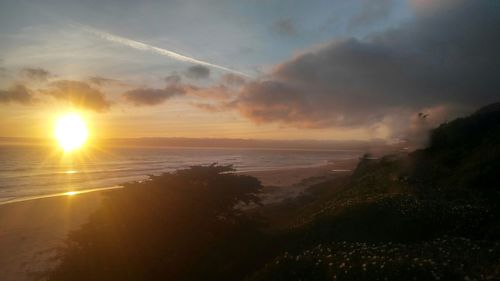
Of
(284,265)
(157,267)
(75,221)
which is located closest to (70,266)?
(157,267)

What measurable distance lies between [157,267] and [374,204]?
33.4 ft

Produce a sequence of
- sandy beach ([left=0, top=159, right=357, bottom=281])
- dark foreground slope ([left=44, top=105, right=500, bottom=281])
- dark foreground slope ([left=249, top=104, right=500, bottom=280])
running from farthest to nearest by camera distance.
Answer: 1. sandy beach ([left=0, top=159, right=357, bottom=281])
2. dark foreground slope ([left=44, top=105, right=500, bottom=281])
3. dark foreground slope ([left=249, top=104, right=500, bottom=280])

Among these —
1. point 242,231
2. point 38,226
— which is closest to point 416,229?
point 242,231

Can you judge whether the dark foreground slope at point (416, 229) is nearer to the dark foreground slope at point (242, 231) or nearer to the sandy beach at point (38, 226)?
the dark foreground slope at point (242, 231)

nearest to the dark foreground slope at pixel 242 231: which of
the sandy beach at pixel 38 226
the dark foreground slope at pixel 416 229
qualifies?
the dark foreground slope at pixel 416 229

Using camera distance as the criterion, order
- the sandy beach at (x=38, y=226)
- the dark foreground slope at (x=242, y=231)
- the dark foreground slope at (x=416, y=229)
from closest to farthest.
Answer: the dark foreground slope at (x=416, y=229) < the dark foreground slope at (x=242, y=231) < the sandy beach at (x=38, y=226)

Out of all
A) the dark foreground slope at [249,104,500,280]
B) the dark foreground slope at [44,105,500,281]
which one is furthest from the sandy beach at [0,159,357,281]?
the dark foreground slope at [249,104,500,280]

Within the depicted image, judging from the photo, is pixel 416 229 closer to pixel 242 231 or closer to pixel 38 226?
pixel 242 231

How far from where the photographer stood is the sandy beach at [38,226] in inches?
908

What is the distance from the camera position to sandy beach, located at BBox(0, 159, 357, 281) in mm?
23062

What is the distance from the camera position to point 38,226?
104 ft

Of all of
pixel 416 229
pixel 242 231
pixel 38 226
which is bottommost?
pixel 38 226

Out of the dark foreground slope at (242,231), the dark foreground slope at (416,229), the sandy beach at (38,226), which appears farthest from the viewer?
the sandy beach at (38,226)

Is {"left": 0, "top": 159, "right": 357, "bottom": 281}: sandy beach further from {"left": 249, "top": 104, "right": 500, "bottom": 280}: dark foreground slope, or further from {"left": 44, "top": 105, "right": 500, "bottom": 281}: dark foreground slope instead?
{"left": 249, "top": 104, "right": 500, "bottom": 280}: dark foreground slope
